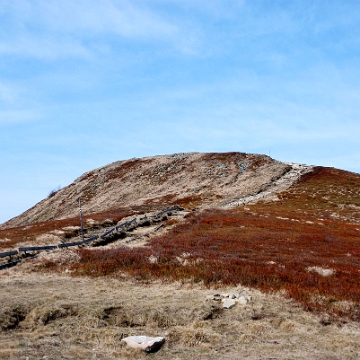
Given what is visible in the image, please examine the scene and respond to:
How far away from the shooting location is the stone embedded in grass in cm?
1313

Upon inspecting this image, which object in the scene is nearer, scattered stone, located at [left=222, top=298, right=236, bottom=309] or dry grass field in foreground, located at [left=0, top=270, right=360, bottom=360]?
dry grass field in foreground, located at [left=0, top=270, right=360, bottom=360]

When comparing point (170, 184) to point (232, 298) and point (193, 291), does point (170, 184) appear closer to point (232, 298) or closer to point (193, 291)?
point (193, 291)

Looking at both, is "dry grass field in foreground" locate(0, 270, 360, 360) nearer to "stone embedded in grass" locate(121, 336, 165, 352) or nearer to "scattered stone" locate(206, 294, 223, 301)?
"stone embedded in grass" locate(121, 336, 165, 352)

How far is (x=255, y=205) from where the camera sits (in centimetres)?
6994

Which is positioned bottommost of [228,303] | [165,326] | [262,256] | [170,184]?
[165,326]

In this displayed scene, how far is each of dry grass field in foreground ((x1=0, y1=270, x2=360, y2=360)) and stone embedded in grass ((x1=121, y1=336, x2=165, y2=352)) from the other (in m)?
0.22

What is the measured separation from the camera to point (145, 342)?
43.7 feet

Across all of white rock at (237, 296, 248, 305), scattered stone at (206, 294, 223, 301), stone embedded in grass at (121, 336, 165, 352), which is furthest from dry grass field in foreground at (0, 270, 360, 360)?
scattered stone at (206, 294, 223, 301)

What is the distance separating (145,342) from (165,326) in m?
2.51

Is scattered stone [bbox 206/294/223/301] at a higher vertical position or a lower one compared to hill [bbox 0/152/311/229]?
lower

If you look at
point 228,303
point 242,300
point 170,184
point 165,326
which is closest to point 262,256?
point 242,300

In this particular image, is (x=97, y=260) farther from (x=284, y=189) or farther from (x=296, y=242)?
(x=284, y=189)

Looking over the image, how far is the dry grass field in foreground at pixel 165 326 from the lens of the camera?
13.1 m

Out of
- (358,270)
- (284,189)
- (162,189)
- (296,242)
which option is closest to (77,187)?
(162,189)
